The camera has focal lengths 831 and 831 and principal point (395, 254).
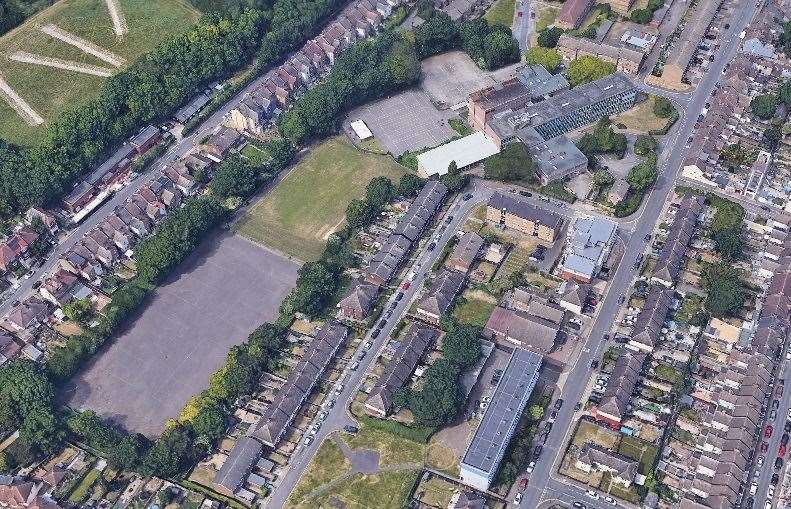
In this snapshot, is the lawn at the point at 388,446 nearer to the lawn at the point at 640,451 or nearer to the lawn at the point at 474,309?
the lawn at the point at 474,309

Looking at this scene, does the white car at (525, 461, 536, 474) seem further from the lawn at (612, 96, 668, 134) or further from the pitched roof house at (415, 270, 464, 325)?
the lawn at (612, 96, 668, 134)

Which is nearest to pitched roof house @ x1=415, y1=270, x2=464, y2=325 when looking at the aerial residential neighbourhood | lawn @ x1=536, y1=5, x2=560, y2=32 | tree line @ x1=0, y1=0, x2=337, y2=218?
the aerial residential neighbourhood

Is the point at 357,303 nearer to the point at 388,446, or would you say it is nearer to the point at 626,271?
the point at 388,446

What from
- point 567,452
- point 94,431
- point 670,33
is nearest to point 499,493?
point 567,452

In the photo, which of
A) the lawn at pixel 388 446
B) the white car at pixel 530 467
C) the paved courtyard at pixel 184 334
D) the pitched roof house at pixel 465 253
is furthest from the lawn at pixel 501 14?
the white car at pixel 530 467

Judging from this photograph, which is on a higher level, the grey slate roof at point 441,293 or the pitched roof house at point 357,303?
the grey slate roof at point 441,293

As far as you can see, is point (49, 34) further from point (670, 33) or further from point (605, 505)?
point (605, 505)
